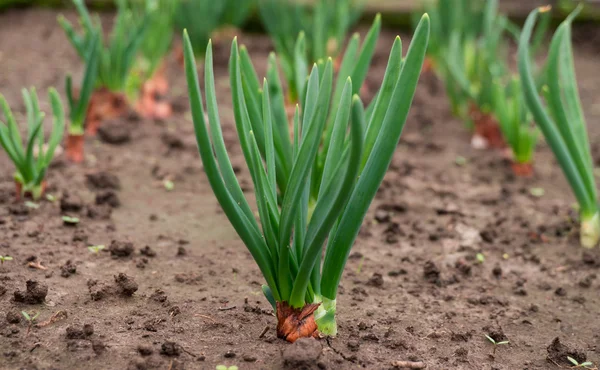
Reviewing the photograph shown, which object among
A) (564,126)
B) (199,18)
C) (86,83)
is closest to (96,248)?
(86,83)

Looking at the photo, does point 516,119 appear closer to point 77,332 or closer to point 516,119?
point 516,119

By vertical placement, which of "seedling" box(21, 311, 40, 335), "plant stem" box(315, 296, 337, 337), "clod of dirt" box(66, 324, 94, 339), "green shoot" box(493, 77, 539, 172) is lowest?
"seedling" box(21, 311, 40, 335)

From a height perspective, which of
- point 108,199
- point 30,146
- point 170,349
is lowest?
point 108,199

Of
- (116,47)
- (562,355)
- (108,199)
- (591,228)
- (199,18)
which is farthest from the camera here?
(199,18)

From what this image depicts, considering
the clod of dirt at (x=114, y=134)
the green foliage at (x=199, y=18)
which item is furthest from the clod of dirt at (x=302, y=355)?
the green foliage at (x=199, y=18)

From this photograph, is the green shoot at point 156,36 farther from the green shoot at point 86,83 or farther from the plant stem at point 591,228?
the plant stem at point 591,228

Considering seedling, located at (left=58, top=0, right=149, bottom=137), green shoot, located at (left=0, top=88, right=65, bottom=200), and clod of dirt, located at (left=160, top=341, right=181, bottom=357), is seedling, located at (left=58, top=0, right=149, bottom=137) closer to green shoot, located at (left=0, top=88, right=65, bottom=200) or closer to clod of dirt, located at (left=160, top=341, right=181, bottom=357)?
green shoot, located at (left=0, top=88, right=65, bottom=200)

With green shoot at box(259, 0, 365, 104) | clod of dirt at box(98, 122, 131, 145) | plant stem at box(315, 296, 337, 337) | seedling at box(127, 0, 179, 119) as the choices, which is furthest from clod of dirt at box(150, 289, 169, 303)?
seedling at box(127, 0, 179, 119)
